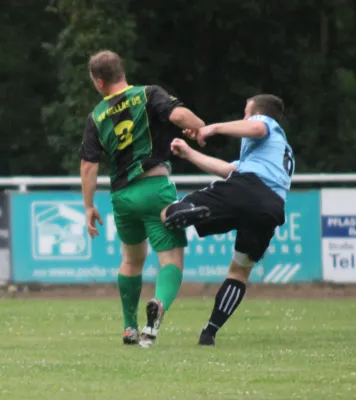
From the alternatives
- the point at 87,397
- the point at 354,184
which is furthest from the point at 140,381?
the point at 354,184

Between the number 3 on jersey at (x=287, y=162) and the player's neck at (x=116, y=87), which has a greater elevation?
Answer: the player's neck at (x=116, y=87)

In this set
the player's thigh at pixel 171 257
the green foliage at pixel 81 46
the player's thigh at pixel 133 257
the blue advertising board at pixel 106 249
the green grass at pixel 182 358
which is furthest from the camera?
the green foliage at pixel 81 46

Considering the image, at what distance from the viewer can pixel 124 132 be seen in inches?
348

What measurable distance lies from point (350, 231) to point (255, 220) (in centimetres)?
726

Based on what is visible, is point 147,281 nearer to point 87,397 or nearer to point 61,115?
point 61,115

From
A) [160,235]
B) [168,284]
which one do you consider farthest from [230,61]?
[168,284]

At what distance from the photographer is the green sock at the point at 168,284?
8.71 meters

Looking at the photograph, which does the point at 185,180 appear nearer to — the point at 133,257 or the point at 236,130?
the point at 133,257

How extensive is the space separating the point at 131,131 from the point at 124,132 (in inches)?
1.9

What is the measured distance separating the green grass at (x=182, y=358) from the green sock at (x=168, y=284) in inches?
12.5

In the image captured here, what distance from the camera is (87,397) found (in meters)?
6.42

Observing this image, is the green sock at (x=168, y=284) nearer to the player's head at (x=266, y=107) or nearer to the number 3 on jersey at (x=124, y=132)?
the number 3 on jersey at (x=124, y=132)

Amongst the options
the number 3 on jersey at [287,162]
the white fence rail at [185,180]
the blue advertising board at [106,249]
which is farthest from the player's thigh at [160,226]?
the white fence rail at [185,180]

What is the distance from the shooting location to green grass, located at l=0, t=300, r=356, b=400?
6.64 m
